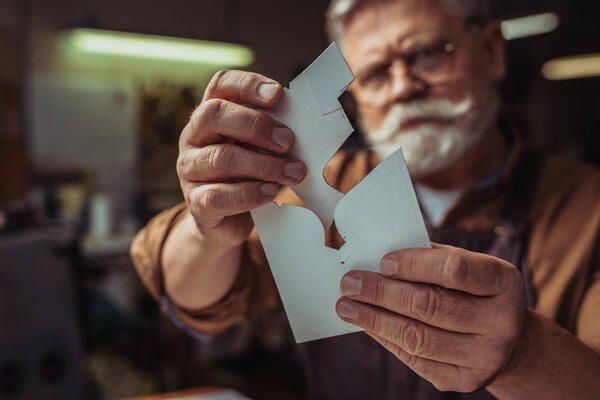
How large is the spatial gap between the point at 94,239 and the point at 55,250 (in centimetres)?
86


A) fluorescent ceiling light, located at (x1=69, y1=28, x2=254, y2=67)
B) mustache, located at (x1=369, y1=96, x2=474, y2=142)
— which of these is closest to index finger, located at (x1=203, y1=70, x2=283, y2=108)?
mustache, located at (x1=369, y1=96, x2=474, y2=142)

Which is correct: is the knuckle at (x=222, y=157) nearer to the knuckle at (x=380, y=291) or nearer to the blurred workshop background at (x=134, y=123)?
the knuckle at (x=380, y=291)

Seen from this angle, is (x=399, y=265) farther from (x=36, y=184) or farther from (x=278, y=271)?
(x=36, y=184)

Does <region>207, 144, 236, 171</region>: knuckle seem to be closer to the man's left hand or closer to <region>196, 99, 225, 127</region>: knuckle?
<region>196, 99, 225, 127</region>: knuckle

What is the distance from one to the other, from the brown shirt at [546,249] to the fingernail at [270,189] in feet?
0.86

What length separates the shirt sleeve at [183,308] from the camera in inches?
28.5

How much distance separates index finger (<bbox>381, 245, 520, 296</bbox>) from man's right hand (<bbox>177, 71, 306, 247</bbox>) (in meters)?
0.10

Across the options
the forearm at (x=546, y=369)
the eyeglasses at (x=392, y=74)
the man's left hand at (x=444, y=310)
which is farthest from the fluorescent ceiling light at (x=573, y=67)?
the man's left hand at (x=444, y=310)

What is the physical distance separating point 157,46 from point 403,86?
2180 millimetres

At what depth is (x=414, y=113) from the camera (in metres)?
0.61

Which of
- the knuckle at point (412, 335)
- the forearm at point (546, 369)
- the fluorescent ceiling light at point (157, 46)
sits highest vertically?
the fluorescent ceiling light at point (157, 46)

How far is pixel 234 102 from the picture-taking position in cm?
41

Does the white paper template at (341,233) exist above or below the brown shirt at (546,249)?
Answer: above

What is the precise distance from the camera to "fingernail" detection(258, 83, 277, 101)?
0.37 meters
